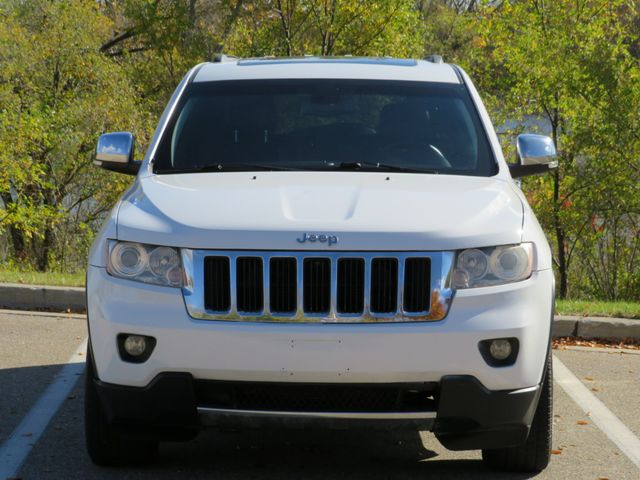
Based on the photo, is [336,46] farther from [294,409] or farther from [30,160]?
[294,409]

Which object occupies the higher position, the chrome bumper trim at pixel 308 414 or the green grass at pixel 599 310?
the chrome bumper trim at pixel 308 414

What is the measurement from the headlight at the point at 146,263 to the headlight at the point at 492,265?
1086 mm

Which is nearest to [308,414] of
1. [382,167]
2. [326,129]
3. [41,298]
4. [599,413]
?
[382,167]

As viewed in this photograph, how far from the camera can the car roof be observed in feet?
19.5

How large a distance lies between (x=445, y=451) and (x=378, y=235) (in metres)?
1.60

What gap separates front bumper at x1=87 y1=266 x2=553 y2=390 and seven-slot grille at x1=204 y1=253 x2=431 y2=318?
0.23 feet

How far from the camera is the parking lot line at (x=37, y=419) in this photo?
5.07 m

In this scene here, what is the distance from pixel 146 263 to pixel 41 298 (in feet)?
20.5

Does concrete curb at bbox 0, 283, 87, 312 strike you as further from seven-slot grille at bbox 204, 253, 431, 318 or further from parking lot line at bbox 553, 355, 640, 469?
seven-slot grille at bbox 204, 253, 431, 318

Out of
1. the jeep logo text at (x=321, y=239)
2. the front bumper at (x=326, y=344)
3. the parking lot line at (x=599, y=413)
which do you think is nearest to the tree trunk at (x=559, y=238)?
the parking lot line at (x=599, y=413)

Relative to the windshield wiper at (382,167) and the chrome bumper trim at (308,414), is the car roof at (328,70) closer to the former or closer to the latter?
the windshield wiper at (382,167)

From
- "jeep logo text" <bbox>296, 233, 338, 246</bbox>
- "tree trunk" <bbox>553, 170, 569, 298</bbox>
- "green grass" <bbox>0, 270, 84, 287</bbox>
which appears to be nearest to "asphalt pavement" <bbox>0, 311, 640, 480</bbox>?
"jeep logo text" <bbox>296, 233, 338, 246</bbox>

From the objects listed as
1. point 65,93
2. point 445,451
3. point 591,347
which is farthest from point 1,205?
point 445,451

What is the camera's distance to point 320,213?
441 cm
